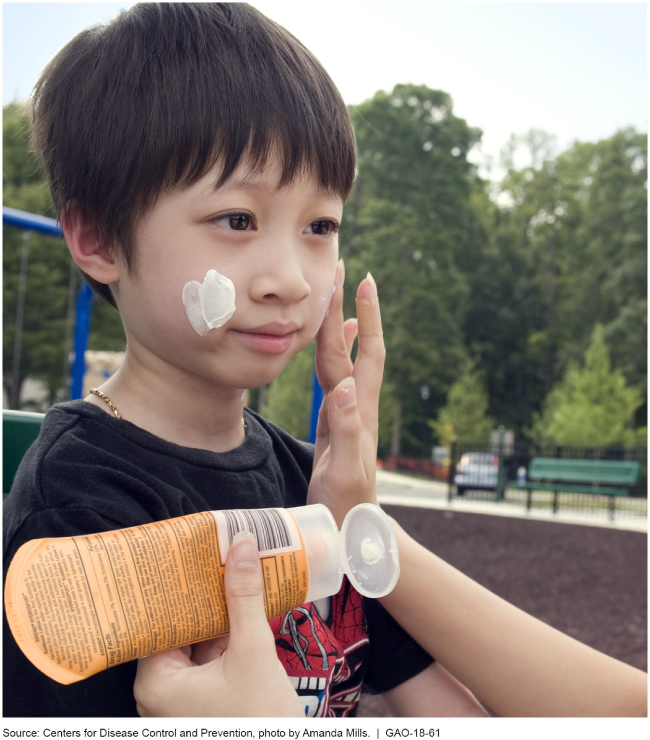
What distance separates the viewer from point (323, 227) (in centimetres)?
99

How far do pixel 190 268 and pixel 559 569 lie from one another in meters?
5.62

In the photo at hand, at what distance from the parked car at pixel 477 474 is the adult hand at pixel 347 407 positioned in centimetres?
1267

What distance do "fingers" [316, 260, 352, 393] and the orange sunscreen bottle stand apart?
0.36 metres

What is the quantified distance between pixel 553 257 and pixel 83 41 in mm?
31765

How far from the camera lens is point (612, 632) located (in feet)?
13.4

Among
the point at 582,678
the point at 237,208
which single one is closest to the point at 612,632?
the point at 582,678

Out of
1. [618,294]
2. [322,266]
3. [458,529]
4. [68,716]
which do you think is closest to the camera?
[68,716]

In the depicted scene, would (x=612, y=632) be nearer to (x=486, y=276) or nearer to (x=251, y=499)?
(x=251, y=499)

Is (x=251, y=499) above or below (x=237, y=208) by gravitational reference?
below

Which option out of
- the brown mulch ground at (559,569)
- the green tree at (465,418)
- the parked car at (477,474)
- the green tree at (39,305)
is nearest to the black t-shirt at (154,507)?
the brown mulch ground at (559,569)

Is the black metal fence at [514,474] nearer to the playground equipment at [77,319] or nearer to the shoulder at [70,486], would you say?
the playground equipment at [77,319]

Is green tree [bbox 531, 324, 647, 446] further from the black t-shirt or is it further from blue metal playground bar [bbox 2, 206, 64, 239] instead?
the black t-shirt

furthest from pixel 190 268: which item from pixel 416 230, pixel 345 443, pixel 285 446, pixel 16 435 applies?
pixel 416 230

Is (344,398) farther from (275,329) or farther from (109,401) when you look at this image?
(109,401)
